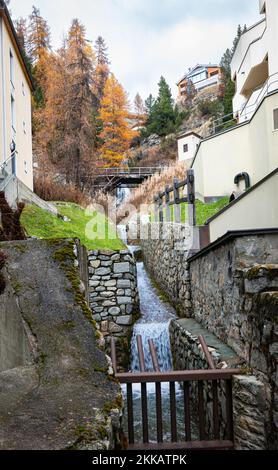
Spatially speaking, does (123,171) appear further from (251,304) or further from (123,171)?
(251,304)

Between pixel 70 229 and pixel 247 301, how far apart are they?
740 centimetres

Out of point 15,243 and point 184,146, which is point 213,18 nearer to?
point 15,243

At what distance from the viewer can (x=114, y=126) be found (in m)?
33.5

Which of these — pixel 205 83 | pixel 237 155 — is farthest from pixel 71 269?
pixel 205 83

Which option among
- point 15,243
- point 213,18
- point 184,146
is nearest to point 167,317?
point 15,243

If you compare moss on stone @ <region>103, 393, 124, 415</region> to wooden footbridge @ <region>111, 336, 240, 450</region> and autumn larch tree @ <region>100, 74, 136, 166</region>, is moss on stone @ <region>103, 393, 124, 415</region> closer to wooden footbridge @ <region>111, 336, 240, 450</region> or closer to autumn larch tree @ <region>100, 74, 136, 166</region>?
wooden footbridge @ <region>111, 336, 240, 450</region>

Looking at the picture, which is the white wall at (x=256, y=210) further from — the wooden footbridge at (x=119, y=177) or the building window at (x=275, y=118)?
the wooden footbridge at (x=119, y=177)

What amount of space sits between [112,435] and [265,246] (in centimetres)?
314

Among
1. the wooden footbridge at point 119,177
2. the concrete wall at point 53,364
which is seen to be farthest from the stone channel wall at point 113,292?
the wooden footbridge at point 119,177

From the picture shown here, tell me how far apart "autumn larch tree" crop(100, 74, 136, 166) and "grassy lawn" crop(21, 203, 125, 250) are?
65.8 feet

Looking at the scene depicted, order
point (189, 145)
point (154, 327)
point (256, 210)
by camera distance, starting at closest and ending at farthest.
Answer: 1. point (256, 210)
2. point (154, 327)
3. point (189, 145)

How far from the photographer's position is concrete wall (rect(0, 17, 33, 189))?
13.1m

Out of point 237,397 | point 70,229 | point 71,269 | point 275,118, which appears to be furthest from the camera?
point 70,229

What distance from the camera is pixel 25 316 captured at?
2705 mm
